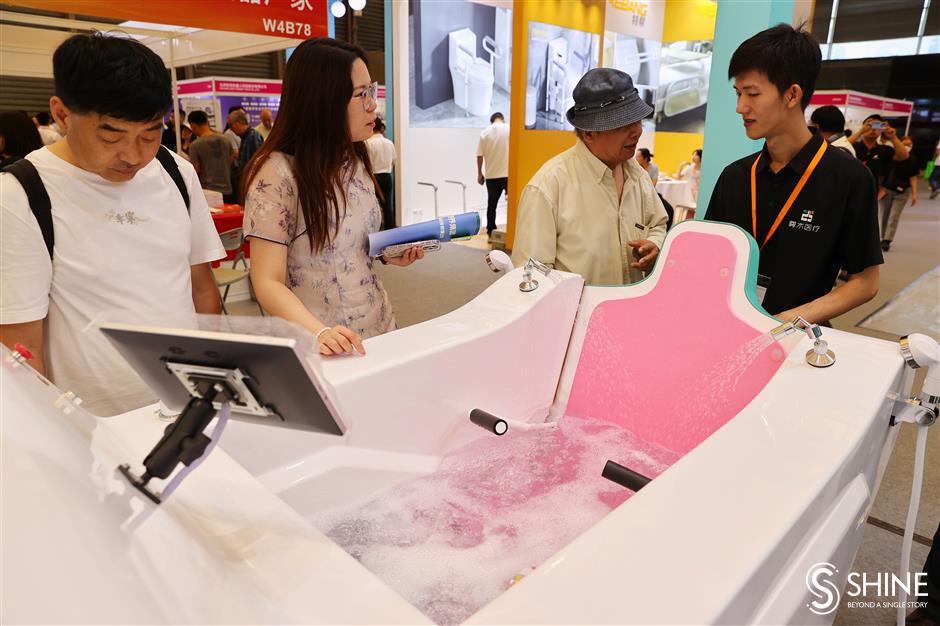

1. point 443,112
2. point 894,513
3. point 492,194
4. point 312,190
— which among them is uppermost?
point 443,112

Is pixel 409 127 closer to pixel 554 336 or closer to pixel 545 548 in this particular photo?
pixel 554 336

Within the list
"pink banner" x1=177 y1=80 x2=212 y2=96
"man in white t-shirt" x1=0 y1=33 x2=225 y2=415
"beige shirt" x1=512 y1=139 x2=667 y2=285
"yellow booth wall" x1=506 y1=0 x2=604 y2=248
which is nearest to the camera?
"man in white t-shirt" x1=0 y1=33 x2=225 y2=415

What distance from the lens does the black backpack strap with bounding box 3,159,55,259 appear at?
0.95 meters

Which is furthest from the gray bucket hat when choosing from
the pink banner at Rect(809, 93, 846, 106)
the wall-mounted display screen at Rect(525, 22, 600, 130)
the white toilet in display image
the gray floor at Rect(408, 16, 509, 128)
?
the white toilet in display image

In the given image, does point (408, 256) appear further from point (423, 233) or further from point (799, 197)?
point (799, 197)

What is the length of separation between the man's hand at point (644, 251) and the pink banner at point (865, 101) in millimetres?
7614

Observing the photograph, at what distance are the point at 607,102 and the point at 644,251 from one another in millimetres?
409

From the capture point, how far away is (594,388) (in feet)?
5.13

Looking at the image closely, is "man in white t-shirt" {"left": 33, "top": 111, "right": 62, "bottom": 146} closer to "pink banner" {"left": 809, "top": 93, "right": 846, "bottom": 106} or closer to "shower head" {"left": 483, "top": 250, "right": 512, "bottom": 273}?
"shower head" {"left": 483, "top": 250, "right": 512, "bottom": 273}

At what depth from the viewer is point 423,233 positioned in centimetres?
141

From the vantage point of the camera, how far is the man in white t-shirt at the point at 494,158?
6.85m

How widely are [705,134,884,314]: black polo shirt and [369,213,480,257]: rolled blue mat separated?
2.62ft

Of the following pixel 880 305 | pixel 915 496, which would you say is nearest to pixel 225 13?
pixel 915 496

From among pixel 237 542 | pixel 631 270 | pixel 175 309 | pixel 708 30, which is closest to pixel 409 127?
pixel 708 30
